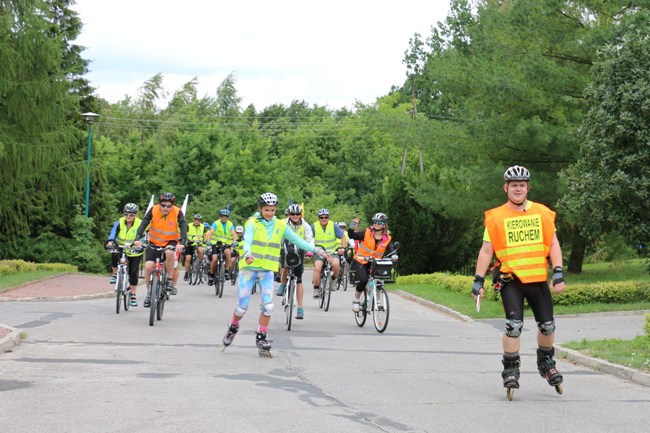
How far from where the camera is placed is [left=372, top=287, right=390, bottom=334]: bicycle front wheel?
53.7 ft

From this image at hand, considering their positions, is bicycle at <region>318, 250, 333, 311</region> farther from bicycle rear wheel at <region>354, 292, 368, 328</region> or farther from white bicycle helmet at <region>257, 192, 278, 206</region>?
white bicycle helmet at <region>257, 192, 278, 206</region>

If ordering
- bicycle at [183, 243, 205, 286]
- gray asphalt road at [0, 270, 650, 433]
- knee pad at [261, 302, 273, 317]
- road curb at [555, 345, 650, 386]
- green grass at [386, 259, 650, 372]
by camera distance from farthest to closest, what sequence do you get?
1. bicycle at [183, 243, 205, 286]
2. knee pad at [261, 302, 273, 317]
3. green grass at [386, 259, 650, 372]
4. road curb at [555, 345, 650, 386]
5. gray asphalt road at [0, 270, 650, 433]

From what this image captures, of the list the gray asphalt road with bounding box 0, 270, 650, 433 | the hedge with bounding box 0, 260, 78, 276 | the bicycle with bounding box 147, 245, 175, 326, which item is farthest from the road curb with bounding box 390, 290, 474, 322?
the hedge with bounding box 0, 260, 78, 276

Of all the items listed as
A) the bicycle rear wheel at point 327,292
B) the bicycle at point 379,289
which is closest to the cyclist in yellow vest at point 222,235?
the bicycle rear wheel at point 327,292

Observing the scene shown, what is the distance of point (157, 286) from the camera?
52.7 feet

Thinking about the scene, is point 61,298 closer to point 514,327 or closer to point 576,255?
point 514,327

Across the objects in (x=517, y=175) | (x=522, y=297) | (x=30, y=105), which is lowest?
(x=522, y=297)

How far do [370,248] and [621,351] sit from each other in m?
5.40

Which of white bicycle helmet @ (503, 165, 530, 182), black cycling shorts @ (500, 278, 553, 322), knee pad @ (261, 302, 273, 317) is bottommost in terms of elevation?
knee pad @ (261, 302, 273, 317)

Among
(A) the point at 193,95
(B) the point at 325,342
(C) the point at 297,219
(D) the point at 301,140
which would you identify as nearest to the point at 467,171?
(C) the point at 297,219

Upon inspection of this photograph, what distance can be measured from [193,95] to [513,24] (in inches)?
2786

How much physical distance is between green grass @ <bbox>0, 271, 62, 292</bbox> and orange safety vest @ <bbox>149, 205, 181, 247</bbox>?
8505 millimetres

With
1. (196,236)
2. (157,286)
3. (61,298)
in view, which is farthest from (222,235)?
(157,286)

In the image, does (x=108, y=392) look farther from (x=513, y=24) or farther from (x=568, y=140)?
(x=513, y=24)
